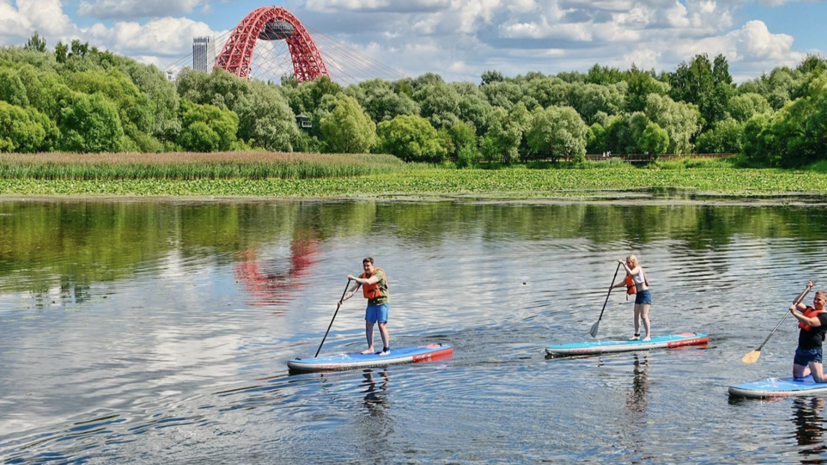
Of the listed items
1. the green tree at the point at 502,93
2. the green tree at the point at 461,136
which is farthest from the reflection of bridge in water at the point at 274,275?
the green tree at the point at 502,93

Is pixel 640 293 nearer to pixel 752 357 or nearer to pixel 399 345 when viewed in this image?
pixel 752 357

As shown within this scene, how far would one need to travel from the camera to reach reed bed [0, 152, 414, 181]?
87.0 m

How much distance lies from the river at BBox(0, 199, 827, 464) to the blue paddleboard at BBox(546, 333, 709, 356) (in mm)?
219

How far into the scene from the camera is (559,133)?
126750 millimetres

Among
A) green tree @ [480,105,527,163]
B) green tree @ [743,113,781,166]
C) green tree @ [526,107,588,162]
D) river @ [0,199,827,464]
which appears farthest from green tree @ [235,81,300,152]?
river @ [0,199,827,464]

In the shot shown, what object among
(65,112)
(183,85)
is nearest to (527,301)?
(65,112)

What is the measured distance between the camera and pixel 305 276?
30031mm

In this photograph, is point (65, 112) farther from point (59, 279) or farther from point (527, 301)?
point (527, 301)

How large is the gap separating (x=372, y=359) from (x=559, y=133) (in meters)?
111

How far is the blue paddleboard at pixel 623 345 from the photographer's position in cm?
1902

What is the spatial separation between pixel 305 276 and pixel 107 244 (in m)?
12.8

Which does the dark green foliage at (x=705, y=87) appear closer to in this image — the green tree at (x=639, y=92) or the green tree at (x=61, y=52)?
the green tree at (x=639, y=92)

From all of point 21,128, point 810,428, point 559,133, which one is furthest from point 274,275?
point 559,133

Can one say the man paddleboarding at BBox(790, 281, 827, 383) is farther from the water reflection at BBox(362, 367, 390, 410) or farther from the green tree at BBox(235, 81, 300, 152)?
the green tree at BBox(235, 81, 300, 152)
